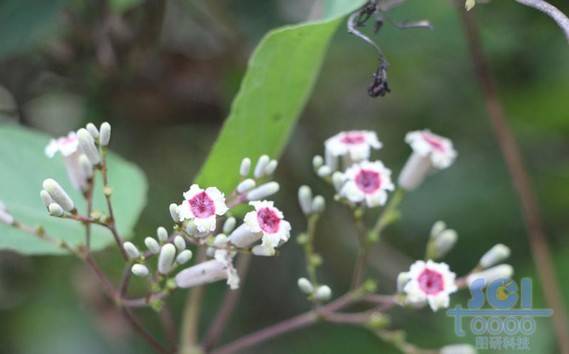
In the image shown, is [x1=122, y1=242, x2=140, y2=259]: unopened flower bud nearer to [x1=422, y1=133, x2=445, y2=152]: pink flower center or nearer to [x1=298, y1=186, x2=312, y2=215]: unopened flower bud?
[x1=298, y1=186, x2=312, y2=215]: unopened flower bud

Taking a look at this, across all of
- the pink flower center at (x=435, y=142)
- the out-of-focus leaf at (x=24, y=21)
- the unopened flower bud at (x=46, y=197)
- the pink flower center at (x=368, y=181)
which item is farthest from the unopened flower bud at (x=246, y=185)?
the out-of-focus leaf at (x=24, y=21)

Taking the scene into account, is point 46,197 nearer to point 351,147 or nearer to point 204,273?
point 204,273

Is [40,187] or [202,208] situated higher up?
[40,187]

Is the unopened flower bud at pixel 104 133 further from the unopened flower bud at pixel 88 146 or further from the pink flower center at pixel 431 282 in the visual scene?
the pink flower center at pixel 431 282

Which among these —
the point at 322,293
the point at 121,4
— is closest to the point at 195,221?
the point at 322,293

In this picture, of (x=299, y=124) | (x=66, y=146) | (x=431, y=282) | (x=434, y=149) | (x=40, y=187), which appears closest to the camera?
(x=431, y=282)

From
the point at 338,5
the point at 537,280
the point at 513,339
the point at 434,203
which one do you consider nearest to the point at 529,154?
the point at 434,203
